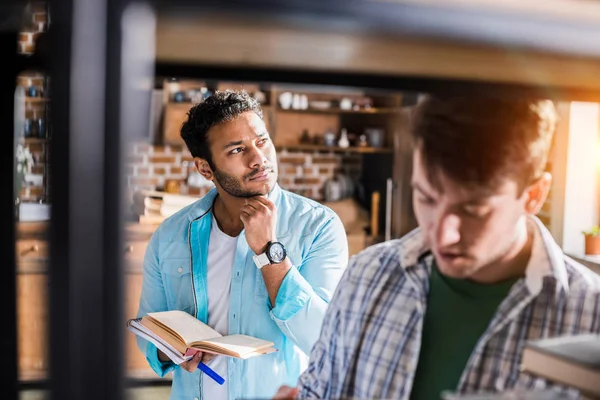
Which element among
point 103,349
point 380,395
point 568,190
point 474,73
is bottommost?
point 380,395

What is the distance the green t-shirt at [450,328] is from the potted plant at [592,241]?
957mm

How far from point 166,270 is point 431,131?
2.36ft

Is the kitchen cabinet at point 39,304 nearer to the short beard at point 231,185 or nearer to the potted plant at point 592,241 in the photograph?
the short beard at point 231,185

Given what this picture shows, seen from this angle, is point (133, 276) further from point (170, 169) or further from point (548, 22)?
point (170, 169)

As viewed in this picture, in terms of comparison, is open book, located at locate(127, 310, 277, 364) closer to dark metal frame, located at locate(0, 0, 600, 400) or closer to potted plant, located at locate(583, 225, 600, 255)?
dark metal frame, located at locate(0, 0, 600, 400)

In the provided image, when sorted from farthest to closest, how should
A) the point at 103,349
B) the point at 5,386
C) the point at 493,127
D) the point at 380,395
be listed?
1. the point at 380,395
2. the point at 493,127
3. the point at 5,386
4. the point at 103,349

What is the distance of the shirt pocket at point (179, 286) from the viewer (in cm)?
128

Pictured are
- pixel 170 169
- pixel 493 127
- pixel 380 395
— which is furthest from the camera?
pixel 170 169

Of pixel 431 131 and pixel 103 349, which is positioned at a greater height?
pixel 431 131

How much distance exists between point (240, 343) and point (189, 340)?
3.9 inches

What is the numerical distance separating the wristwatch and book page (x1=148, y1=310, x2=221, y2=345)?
0.54ft

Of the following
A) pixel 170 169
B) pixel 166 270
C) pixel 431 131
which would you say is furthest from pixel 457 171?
pixel 170 169

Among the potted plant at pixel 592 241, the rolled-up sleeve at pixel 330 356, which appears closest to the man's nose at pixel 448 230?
the rolled-up sleeve at pixel 330 356

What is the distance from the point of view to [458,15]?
0.53m
